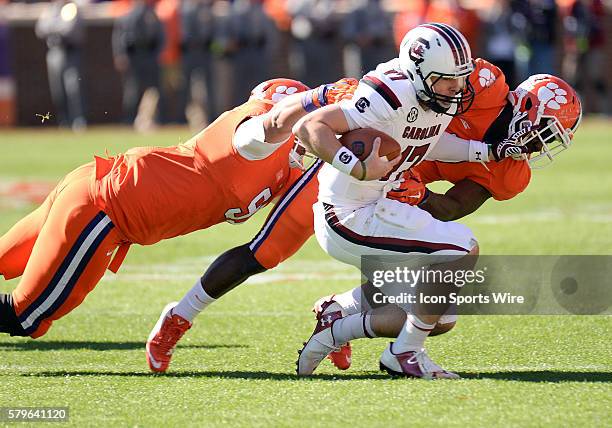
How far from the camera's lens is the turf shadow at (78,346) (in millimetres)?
5965

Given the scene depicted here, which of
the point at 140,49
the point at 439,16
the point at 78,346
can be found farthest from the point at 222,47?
the point at 78,346

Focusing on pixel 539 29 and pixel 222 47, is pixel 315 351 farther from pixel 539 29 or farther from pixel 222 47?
pixel 222 47

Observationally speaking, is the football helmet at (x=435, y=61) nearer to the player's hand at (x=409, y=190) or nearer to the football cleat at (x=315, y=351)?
the player's hand at (x=409, y=190)

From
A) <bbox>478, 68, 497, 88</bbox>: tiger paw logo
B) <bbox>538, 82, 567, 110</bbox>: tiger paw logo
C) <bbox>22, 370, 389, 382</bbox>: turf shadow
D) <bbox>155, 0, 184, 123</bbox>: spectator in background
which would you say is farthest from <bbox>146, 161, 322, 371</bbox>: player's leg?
<bbox>155, 0, 184, 123</bbox>: spectator in background

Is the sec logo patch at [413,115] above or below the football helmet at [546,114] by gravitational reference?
above

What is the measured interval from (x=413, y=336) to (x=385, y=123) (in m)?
0.85

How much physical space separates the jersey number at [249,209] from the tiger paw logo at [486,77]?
108cm

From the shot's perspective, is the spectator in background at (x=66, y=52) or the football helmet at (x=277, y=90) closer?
the football helmet at (x=277, y=90)

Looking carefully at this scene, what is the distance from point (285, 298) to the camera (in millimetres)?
7219

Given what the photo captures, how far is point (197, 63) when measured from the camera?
844 inches

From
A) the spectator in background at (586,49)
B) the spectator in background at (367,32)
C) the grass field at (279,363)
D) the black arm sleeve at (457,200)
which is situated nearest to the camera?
the grass field at (279,363)

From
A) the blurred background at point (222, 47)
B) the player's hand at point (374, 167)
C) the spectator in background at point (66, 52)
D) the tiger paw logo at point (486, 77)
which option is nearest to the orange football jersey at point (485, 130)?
the tiger paw logo at point (486, 77)

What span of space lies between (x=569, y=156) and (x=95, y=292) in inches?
358

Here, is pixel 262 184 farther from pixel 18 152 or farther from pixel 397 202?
pixel 18 152
